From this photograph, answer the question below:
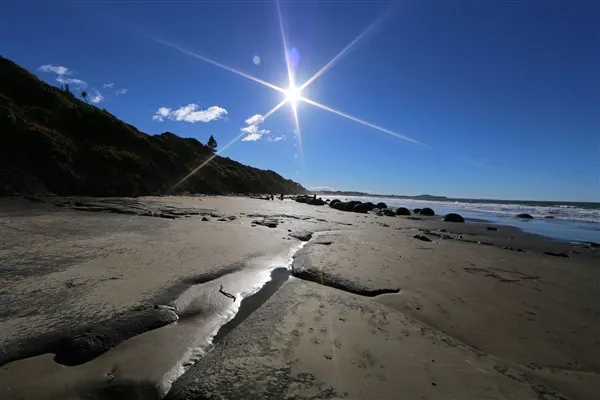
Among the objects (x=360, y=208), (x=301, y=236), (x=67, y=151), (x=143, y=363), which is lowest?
(x=143, y=363)

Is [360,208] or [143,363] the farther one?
[360,208]

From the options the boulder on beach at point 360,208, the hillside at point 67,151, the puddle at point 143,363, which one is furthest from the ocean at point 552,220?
the hillside at point 67,151

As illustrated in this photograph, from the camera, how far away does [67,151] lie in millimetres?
19438

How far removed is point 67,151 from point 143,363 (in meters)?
22.2

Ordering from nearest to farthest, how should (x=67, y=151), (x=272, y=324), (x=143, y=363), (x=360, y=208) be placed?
(x=143, y=363) → (x=272, y=324) → (x=67, y=151) → (x=360, y=208)

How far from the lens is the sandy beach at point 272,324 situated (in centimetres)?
274

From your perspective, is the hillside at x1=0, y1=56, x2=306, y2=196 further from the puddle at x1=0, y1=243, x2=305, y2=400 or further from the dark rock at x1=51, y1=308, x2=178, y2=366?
the puddle at x1=0, y1=243, x2=305, y2=400

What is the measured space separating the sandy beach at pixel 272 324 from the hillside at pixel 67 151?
11889 mm

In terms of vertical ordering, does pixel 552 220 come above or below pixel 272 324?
above

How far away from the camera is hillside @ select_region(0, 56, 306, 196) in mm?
17031

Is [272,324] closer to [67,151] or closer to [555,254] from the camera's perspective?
[555,254]

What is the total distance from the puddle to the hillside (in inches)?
655

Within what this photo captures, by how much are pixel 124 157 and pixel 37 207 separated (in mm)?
13151

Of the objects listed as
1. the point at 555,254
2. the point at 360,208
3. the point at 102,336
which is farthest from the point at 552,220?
the point at 102,336
